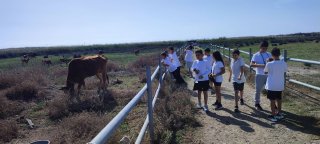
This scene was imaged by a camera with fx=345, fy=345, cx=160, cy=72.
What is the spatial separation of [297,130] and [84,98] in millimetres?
7305

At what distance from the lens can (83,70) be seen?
13086 millimetres

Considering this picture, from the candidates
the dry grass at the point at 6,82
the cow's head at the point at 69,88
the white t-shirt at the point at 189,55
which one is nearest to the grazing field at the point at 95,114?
the cow's head at the point at 69,88

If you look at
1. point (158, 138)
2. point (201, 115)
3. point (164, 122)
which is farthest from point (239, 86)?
point (158, 138)

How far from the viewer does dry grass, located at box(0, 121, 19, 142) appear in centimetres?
823

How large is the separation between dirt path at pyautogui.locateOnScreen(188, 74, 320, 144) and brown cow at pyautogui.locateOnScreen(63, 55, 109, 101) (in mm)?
5812

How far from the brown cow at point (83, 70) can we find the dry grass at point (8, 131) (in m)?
3.26

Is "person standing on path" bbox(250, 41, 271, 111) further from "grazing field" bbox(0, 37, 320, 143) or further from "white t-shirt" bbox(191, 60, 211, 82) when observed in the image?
"white t-shirt" bbox(191, 60, 211, 82)

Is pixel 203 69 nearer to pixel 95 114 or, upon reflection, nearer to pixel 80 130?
pixel 95 114

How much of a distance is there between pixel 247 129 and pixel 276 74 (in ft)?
4.12

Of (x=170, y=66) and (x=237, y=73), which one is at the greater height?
(x=237, y=73)

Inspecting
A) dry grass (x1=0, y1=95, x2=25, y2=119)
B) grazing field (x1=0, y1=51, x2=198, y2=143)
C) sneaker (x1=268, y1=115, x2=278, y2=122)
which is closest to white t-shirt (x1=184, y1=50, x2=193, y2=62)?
grazing field (x1=0, y1=51, x2=198, y2=143)

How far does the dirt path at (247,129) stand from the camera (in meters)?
6.07

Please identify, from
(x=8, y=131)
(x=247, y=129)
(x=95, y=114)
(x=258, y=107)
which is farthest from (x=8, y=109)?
(x=247, y=129)

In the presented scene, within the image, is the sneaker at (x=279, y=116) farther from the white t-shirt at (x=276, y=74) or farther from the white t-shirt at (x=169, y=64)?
the white t-shirt at (x=169, y=64)
